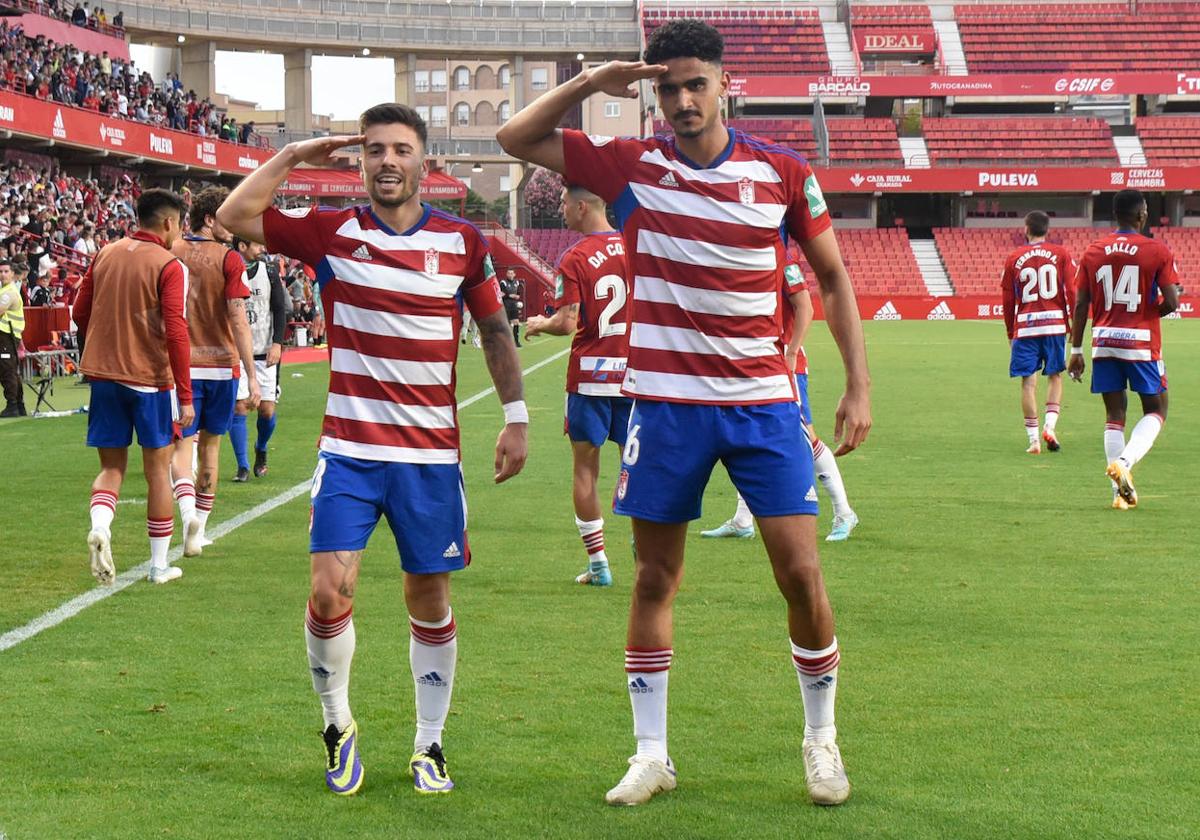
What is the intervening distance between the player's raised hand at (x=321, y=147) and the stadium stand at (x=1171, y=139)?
204ft

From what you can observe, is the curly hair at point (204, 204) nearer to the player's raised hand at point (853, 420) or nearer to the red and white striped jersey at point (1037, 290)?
the player's raised hand at point (853, 420)

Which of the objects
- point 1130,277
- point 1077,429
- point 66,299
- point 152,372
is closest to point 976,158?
point 66,299

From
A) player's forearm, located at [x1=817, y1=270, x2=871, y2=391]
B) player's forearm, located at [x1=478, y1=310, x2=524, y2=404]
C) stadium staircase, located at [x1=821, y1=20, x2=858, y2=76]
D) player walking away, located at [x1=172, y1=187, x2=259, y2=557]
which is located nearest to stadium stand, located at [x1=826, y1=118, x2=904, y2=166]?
stadium staircase, located at [x1=821, y1=20, x2=858, y2=76]

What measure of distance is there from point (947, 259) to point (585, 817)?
188 feet

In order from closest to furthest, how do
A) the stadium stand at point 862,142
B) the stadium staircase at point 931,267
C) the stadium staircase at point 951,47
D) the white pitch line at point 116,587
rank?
the white pitch line at point 116,587 < the stadium staircase at point 931,267 < the stadium stand at point 862,142 < the stadium staircase at point 951,47

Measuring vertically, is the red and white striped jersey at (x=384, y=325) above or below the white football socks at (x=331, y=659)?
above

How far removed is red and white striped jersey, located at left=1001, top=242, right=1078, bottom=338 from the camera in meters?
14.3

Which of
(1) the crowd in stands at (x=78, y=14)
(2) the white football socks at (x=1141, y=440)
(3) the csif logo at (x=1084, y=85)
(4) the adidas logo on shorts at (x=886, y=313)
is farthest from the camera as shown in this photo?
(3) the csif logo at (x=1084, y=85)

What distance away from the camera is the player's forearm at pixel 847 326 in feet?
15.2

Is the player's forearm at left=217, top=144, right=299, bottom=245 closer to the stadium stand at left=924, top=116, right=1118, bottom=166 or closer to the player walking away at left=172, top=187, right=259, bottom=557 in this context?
the player walking away at left=172, top=187, right=259, bottom=557

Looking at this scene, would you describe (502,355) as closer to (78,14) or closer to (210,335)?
(210,335)

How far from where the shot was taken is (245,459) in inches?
480

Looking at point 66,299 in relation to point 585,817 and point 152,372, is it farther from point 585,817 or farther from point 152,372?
point 585,817

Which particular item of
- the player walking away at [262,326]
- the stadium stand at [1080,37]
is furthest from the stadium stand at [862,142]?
the player walking away at [262,326]
